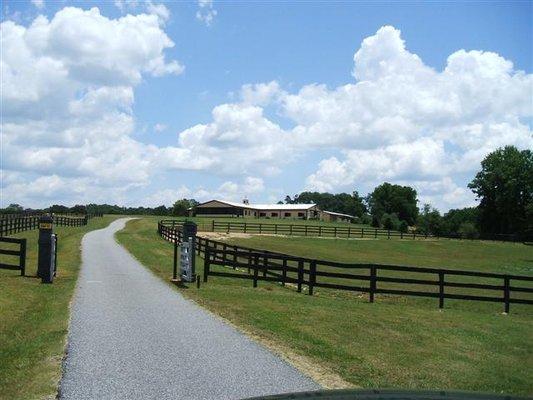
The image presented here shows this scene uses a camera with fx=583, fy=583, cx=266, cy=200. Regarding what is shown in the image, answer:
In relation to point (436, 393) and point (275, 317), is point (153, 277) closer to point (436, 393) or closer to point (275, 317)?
point (275, 317)

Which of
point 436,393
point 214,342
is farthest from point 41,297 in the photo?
point 436,393

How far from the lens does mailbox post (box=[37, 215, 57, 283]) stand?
55.8ft

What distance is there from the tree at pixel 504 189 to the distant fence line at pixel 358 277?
252 ft

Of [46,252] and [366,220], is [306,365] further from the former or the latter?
[366,220]

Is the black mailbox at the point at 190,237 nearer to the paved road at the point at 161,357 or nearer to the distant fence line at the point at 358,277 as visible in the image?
the distant fence line at the point at 358,277

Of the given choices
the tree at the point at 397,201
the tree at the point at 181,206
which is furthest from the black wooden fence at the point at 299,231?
the tree at the point at 397,201

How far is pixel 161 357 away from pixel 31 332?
306 cm

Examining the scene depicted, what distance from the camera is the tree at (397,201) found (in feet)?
518

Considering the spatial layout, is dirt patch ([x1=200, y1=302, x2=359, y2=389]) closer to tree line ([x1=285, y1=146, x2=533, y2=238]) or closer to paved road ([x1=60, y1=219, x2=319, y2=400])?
paved road ([x1=60, y1=219, x2=319, y2=400])

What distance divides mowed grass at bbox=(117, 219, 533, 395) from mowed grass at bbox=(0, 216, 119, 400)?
332 centimetres

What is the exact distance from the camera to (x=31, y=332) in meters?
9.79

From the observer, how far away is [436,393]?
371cm

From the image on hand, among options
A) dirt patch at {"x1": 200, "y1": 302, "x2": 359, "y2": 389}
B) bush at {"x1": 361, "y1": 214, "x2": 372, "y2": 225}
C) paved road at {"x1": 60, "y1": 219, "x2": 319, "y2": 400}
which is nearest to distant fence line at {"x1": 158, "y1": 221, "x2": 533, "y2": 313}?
paved road at {"x1": 60, "y1": 219, "x2": 319, "y2": 400}

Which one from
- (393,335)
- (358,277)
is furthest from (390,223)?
(393,335)
